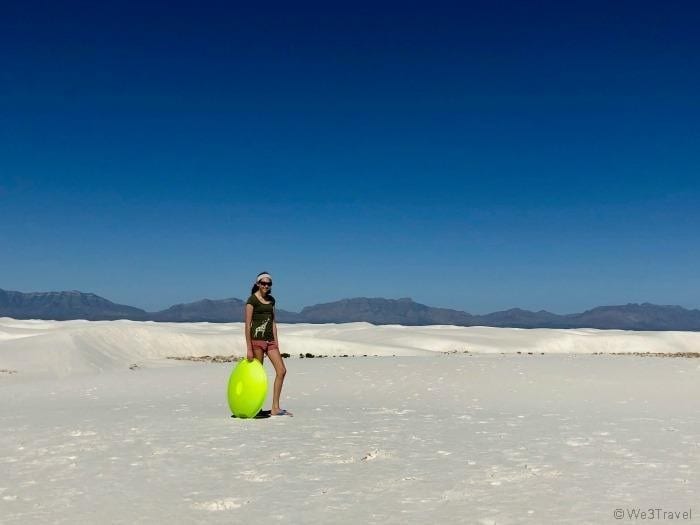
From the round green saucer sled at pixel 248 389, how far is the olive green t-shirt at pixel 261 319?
47 centimetres

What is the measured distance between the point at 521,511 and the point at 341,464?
8.39 feet

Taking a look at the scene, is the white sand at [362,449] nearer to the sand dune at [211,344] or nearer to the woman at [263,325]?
the woman at [263,325]

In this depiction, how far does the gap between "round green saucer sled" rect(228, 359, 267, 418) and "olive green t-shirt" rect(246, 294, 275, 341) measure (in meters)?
0.47

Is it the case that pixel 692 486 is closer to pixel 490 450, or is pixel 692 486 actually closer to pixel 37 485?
pixel 490 450

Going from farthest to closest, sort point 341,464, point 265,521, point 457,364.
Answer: point 457,364 < point 341,464 < point 265,521

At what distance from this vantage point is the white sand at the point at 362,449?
6051 millimetres

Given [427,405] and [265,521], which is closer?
[265,521]

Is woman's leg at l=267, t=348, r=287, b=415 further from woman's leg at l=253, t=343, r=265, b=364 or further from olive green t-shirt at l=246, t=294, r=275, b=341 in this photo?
olive green t-shirt at l=246, t=294, r=275, b=341

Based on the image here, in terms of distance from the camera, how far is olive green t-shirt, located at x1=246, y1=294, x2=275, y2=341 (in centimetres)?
1143

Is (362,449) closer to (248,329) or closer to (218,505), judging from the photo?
(218,505)

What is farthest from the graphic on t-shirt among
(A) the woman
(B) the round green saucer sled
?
(B) the round green saucer sled

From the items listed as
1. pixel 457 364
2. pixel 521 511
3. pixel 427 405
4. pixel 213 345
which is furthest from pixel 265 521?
pixel 213 345

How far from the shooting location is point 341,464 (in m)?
7.80

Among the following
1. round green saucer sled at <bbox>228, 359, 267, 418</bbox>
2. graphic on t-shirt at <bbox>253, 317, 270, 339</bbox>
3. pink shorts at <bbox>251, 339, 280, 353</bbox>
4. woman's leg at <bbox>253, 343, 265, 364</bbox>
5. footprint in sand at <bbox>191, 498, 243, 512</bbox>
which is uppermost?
graphic on t-shirt at <bbox>253, 317, 270, 339</bbox>
